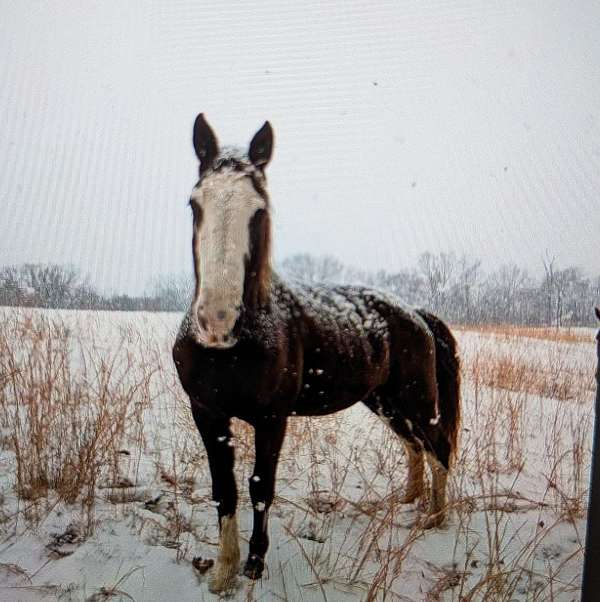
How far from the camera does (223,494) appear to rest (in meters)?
1.25

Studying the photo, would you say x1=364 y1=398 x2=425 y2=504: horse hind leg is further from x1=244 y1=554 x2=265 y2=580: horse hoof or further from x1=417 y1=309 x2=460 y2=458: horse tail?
x1=244 y1=554 x2=265 y2=580: horse hoof

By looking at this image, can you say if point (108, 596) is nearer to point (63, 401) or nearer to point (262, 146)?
point (63, 401)

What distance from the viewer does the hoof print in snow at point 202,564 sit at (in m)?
1.30

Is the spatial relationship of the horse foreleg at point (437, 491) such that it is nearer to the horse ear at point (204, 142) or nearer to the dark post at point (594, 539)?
the dark post at point (594, 539)

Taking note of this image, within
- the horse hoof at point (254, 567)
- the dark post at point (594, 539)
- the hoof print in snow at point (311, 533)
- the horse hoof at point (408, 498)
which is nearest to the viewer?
the dark post at point (594, 539)

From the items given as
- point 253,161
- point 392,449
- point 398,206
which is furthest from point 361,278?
point 392,449

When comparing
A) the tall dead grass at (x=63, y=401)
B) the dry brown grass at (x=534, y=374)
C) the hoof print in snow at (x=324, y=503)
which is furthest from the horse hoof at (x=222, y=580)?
the dry brown grass at (x=534, y=374)

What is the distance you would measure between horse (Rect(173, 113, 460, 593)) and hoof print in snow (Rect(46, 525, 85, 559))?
0.46m

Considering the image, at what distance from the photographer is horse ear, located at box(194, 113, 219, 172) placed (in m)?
1.16

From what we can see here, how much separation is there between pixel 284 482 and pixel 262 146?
1137mm

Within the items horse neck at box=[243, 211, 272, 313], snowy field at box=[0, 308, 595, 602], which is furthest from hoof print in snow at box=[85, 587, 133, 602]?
horse neck at box=[243, 211, 272, 313]

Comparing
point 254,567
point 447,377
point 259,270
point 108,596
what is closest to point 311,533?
point 254,567

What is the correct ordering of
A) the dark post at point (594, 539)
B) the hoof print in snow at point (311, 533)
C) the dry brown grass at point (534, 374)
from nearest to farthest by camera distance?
the dark post at point (594, 539) → the hoof print in snow at point (311, 533) → the dry brown grass at point (534, 374)

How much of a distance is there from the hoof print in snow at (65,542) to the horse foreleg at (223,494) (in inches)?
17.4
